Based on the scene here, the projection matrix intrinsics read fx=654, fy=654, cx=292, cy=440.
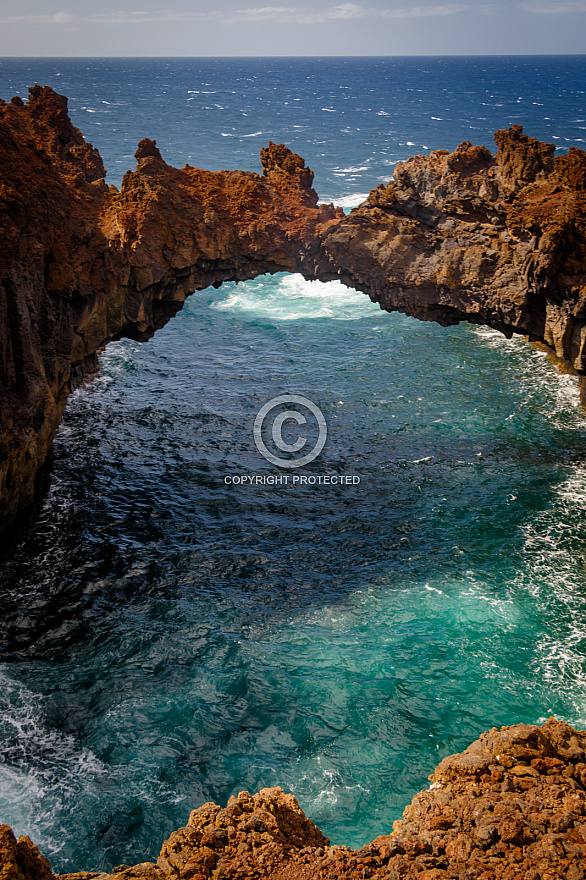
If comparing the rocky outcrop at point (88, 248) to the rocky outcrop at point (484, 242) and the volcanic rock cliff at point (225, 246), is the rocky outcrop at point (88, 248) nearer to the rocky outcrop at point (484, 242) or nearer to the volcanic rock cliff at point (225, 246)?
the volcanic rock cliff at point (225, 246)

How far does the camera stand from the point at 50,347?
20000mm

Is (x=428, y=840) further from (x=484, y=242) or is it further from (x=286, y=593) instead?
(x=484, y=242)

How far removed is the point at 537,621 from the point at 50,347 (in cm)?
1698

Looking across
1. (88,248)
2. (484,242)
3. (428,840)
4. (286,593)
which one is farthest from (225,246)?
(428,840)

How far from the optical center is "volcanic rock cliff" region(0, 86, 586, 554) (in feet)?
61.4

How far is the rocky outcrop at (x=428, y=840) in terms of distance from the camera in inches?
346

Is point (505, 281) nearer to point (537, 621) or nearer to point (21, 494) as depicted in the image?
point (537, 621)

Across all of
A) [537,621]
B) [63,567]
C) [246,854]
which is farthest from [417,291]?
[246,854]

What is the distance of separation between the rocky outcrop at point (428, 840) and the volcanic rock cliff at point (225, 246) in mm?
11335

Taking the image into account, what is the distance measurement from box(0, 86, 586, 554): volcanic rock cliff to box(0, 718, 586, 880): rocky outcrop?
37.2ft

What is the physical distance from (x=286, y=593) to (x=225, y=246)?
43.8 ft

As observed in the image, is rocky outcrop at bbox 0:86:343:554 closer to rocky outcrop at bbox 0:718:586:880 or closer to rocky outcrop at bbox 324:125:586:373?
rocky outcrop at bbox 324:125:586:373

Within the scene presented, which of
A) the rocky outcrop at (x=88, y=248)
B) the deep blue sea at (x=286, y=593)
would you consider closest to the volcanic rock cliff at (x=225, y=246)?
the rocky outcrop at (x=88, y=248)

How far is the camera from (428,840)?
9375 millimetres
